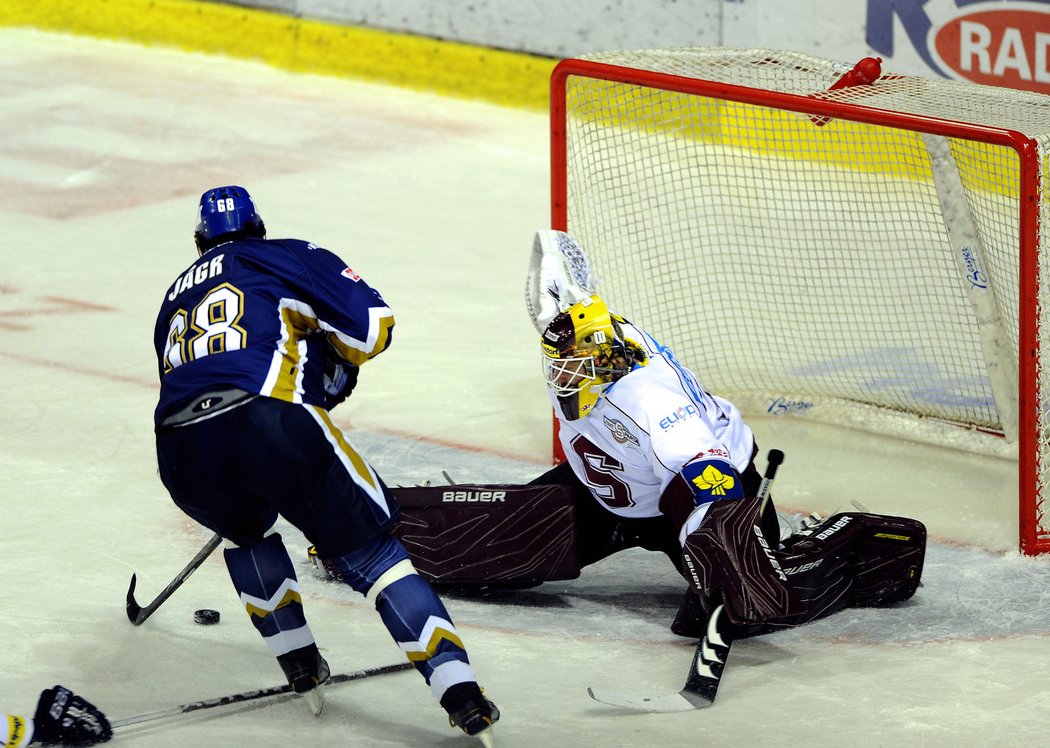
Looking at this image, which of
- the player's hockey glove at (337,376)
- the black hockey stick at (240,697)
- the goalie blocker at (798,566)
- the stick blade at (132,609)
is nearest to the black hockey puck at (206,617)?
the stick blade at (132,609)

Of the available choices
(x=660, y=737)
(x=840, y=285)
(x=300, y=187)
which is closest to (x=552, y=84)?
(x=840, y=285)

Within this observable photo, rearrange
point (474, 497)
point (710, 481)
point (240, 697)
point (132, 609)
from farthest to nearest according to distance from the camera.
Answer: point (474, 497)
point (132, 609)
point (710, 481)
point (240, 697)

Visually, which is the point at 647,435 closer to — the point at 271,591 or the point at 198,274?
the point at 271,591

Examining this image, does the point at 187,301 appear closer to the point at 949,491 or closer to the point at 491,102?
the point at 949,491

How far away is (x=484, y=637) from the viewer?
4.20 m

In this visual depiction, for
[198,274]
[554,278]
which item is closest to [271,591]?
[198,274]

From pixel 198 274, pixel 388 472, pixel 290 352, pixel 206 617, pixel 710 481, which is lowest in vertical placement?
pixel 388 472

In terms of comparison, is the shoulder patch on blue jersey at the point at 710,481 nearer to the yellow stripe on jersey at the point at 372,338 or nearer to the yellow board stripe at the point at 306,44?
the yellow stripe on jersey at the point at 372,338

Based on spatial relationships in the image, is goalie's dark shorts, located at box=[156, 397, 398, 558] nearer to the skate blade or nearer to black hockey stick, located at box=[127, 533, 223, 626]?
the skate blade

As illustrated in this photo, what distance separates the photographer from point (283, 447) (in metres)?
3.47

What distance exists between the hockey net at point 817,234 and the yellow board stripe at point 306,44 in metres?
2.48

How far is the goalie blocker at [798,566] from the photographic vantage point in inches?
153

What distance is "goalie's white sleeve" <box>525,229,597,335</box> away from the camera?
4395mm

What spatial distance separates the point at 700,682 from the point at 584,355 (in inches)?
28.9
